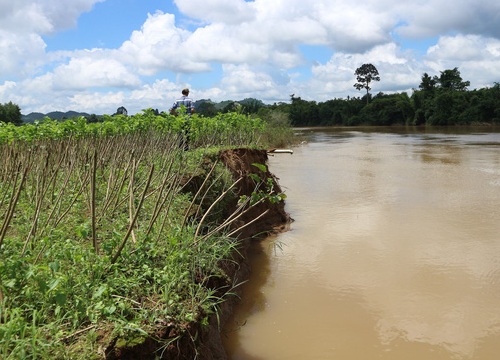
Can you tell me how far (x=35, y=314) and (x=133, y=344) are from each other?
1.86 feet

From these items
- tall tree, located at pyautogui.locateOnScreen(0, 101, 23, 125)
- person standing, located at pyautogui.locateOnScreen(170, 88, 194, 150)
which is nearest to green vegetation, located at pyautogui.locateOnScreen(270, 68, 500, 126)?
tall tree, located at pyautogui.locateOnScreen(0, 101, 23, 125)

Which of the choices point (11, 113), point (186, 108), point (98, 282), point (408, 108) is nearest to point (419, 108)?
point (408, 108)

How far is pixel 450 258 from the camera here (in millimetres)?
6109

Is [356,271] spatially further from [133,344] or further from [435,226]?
[133,344]

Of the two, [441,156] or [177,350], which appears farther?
[441,156]

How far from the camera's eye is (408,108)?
186 ft

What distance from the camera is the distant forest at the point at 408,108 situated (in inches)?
1831

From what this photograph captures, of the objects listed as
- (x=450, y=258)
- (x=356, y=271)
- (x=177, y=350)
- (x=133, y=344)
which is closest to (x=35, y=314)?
(x=133, y=344)

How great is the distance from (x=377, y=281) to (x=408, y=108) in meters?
55.6

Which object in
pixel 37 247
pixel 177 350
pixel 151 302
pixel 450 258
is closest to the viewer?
pixel 177 350

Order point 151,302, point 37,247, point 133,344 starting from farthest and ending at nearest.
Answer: point 37,247 < point 151,302 < point 133,344

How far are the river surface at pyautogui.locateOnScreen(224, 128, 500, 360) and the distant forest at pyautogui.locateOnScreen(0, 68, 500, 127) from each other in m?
27.5

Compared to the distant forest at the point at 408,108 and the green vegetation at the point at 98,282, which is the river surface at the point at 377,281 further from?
the distant forest at the point at 408,108

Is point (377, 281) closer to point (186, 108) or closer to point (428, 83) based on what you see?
point (186, 108)
